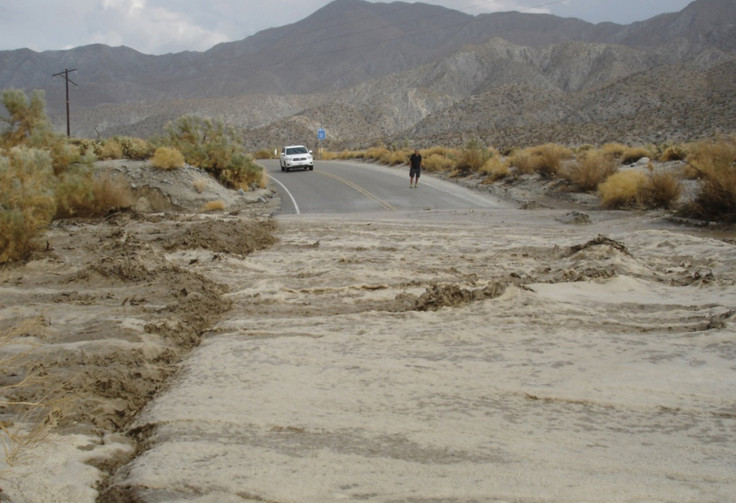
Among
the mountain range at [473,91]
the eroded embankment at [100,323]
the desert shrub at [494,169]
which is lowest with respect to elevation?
the eroded embankment at [100,323]

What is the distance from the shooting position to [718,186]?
62.2 ft

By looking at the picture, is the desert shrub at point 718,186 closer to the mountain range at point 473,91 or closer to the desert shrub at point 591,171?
the desert shrub at point 591,171

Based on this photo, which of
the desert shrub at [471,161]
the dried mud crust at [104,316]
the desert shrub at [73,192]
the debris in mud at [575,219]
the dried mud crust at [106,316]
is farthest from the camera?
the desert shrub at [471,161]

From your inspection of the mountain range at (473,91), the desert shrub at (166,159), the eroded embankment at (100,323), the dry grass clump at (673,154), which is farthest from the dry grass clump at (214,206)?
the mountain range at (473,91)

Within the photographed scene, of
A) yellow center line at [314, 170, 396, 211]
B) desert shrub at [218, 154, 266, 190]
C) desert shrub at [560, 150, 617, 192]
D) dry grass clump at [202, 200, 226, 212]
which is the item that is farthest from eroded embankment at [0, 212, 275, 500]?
desert shrub at [560, 150, 617, 192]

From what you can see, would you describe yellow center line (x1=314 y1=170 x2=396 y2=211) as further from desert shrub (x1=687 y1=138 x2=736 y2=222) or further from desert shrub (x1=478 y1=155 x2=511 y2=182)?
desert shrub (x1=687 y1=138 x2=736 y2=222)

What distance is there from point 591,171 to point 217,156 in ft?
56.7

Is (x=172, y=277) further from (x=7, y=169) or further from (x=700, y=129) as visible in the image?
(x=700, y=129)

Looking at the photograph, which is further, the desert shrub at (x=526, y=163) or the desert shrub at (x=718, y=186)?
the desert shrub at (x=526, y=163)

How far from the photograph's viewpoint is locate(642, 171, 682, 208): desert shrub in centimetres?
2275

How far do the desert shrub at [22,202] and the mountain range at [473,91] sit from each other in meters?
53.2

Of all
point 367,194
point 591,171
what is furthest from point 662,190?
point 367,194

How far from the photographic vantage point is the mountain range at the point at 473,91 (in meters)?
71.2

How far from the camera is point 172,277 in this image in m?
11.3
